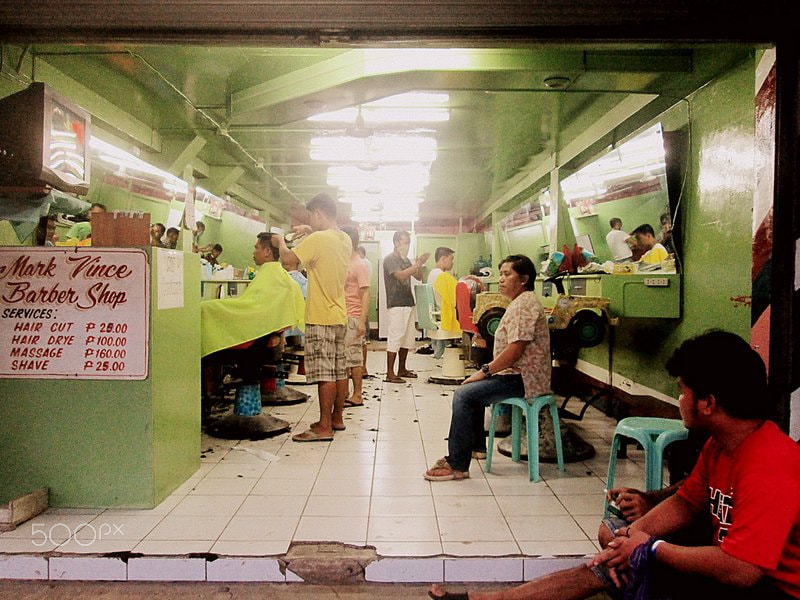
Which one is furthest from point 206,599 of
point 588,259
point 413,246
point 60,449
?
point 413,246

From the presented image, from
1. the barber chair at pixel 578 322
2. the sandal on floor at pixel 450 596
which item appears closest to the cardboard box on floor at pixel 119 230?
the sandal on floor at pixel 450 596

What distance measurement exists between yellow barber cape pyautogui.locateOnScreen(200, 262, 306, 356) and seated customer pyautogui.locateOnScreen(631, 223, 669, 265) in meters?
2.74

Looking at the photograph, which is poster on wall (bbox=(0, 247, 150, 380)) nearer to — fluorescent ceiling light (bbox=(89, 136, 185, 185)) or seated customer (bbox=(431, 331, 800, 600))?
seated customer (bbox=(431, 331, 800, 600))

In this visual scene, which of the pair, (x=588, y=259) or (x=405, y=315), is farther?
(x=405, y=315)

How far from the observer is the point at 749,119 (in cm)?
334

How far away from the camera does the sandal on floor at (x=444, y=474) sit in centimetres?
336

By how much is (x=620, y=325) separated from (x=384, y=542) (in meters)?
3.48

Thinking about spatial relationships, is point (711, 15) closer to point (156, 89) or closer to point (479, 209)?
point (156, 89)

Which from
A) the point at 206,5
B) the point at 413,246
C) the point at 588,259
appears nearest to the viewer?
the point at 206,5

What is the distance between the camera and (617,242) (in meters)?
5.41

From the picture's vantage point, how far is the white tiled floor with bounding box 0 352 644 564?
2508 millimetres

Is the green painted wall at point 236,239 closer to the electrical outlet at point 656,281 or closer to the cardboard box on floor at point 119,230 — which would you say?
the cardboard box on floor at point 119,230

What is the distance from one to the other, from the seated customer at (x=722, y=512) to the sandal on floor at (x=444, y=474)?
155 cm

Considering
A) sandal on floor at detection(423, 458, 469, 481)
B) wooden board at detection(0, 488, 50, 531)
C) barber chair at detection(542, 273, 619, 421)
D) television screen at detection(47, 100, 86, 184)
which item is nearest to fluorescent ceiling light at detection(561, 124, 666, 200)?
barber chair at detection(542, 273, 619, 421)
